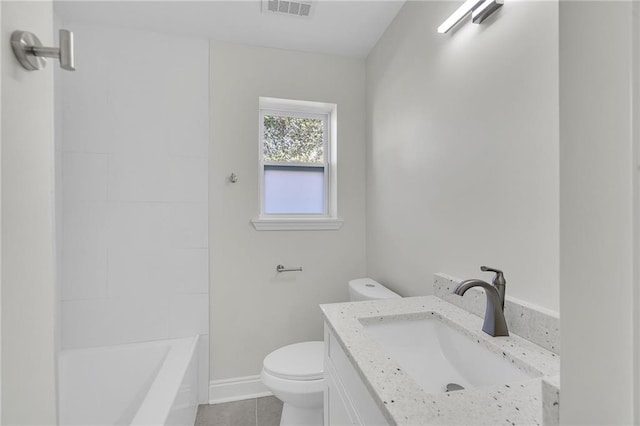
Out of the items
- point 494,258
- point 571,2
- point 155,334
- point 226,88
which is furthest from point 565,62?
point 155,334

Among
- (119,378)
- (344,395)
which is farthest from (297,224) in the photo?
(119,378)

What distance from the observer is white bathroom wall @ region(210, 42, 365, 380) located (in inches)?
80.6

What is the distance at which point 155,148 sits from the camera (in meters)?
1.95

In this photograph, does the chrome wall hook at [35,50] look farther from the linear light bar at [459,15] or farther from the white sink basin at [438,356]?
the linear light bar at [459,15]

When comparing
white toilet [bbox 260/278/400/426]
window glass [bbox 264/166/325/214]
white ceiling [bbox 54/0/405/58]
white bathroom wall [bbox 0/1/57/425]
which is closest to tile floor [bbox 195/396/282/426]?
white toilet [bbox 260/278/400/426]

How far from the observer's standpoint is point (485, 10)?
1.08m

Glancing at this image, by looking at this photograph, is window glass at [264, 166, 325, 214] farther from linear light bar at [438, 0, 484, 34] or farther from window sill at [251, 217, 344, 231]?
linear light bar at [438, 0, 484, 34]

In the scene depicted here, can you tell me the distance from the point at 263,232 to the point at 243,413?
116cm

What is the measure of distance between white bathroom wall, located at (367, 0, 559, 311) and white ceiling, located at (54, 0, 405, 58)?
180 millimetres

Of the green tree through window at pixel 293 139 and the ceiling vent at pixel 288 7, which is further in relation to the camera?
the green tree through window at pixel 293 139

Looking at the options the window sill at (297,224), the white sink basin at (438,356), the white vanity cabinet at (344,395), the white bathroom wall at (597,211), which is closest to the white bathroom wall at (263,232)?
the window sill at (297,224)

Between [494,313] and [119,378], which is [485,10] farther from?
[119,378]

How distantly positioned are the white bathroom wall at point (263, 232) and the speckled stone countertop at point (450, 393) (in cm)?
105

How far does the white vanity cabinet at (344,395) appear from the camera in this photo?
2.50ft
